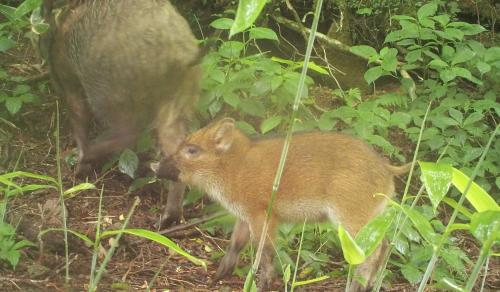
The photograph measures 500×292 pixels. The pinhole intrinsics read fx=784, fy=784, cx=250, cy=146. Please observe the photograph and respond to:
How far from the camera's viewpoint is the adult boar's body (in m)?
5.17

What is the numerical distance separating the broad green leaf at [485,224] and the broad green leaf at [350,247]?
0.31 m

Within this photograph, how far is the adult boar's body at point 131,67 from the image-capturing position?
5.17 meters

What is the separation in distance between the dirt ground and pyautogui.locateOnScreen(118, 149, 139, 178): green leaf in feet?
0.87

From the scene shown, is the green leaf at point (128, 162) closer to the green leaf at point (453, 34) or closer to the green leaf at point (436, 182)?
the green leaf at point (453, 34)

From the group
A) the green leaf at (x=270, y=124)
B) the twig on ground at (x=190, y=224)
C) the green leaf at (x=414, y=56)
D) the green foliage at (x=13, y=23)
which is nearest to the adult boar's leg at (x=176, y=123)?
the twig on ground at (x=190, y=224)

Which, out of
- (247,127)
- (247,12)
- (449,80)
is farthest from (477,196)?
(449,80)

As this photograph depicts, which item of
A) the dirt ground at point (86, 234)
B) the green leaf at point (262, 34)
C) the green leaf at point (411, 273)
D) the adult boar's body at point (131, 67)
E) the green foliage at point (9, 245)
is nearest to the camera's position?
the green foliage at point (9, 245)

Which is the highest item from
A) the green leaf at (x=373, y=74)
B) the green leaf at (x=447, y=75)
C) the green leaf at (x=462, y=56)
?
the green leaf at (x=462, y=56)

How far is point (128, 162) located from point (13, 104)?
0.95 meters

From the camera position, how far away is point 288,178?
457cm

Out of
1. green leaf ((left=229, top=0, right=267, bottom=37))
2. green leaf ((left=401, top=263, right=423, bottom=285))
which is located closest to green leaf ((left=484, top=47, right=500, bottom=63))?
green leaf ((left=401, top=263, right=423, bottom=285))

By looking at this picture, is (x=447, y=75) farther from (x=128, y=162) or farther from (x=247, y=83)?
(x=128, y=162)

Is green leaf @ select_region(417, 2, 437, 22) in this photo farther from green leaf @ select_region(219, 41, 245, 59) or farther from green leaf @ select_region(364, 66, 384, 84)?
green leaf @ select_region(219, 41, 245, 59)

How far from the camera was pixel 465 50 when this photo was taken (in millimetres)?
6020
